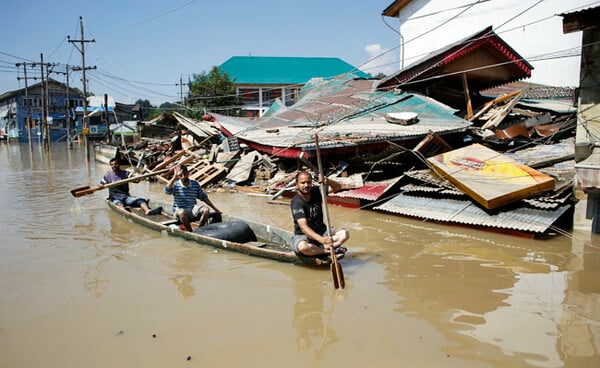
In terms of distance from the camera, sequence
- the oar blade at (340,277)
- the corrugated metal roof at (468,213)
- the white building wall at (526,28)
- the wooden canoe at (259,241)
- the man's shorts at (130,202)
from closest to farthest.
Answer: the oar blade at (340,277) < the wooden canoe at (259,241) < the corrugated metal roof at (468,213) < the man's shorts at (130,202) < the white building wall at (526,28)

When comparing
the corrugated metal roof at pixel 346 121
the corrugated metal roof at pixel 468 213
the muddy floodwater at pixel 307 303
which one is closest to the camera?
the muddy floodwater at pixel 307 303

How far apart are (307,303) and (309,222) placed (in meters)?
1.19

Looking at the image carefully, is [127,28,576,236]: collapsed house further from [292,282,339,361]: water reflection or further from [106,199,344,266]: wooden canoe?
[292,282,339,361]: water reflection

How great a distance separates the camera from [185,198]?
7812 millimetres

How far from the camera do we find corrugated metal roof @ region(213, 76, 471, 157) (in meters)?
10.9

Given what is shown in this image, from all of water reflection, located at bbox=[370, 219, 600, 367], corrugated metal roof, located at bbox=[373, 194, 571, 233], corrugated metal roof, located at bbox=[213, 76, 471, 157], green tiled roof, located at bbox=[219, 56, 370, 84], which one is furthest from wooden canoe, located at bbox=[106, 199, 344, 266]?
green tiled roof, located at bbox=[219, 56, 370, 84]

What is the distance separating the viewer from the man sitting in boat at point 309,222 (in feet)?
18.6

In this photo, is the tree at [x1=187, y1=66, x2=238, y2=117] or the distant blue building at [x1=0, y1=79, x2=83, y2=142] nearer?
the tree at [x1=187, y1=66, x2=238, y2=117]

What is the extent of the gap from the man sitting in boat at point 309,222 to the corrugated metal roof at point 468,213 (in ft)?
10.4

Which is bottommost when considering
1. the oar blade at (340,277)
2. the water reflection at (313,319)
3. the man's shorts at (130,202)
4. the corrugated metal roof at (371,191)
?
the water reflection at (313,319)

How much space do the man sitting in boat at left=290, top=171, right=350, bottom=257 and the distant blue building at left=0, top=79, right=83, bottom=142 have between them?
174 feet

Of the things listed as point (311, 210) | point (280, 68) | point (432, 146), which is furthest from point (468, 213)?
point (280, 68)

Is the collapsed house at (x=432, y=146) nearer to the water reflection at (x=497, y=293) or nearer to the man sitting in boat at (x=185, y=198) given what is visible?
the water reflection at (x=497, y=293)

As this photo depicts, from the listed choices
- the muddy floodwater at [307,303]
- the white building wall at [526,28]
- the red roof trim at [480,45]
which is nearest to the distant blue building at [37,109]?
the white building wall at [526,28]
